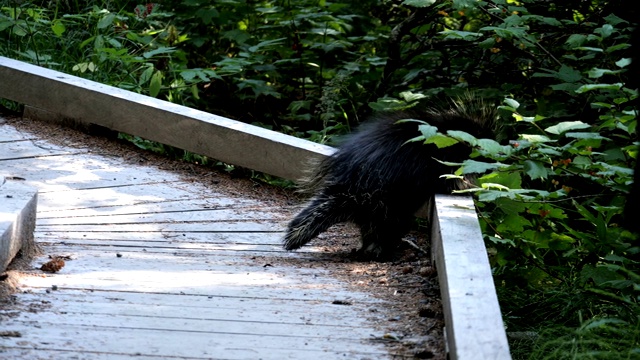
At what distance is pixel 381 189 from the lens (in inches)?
168

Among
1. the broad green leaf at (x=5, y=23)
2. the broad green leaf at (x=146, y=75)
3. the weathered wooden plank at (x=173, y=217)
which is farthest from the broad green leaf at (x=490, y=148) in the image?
the broad green leaf at (x=5, y=23)

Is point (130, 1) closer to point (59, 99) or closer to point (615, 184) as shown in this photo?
point (59, 99)

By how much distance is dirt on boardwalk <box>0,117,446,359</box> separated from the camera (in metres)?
2.98

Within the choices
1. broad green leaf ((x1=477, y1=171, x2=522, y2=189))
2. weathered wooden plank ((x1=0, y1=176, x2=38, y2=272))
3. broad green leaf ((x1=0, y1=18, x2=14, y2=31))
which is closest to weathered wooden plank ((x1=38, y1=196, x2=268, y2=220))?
weathered wooden plank ((x1=0, y1=176, x2=38, y2=272))

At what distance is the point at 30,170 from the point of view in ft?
16.6

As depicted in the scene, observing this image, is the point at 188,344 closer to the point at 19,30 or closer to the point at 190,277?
the point at 190,277

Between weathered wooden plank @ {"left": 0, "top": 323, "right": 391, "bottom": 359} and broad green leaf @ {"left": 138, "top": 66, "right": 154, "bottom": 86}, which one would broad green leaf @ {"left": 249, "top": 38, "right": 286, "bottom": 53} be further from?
weathered wooden plank @ {"left": 0, "top": 323, "right": 391, "bottom": 359}

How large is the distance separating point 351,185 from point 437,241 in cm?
73

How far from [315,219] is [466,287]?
1.47 m

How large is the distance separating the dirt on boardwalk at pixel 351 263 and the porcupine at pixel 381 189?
0.13 meters

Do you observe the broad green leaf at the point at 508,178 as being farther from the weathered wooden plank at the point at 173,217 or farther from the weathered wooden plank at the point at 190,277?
the weathered wooden plank at the point at 173,217

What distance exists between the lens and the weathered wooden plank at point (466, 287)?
8.09 ft

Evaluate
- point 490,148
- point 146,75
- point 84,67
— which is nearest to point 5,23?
point 84,67

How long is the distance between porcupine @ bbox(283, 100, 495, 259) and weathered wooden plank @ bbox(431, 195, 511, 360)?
0.27 m
